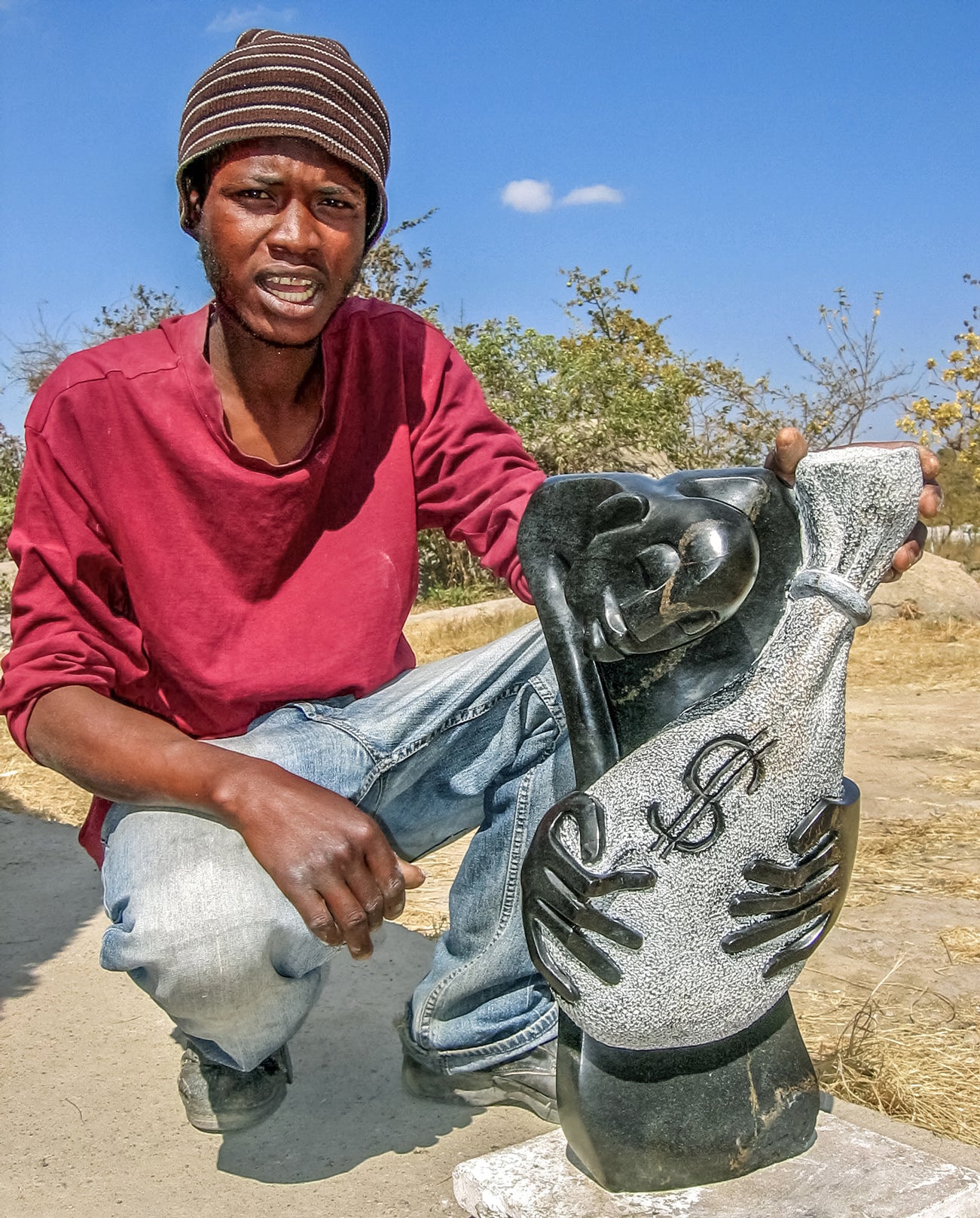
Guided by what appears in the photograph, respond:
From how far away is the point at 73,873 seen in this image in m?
3.61

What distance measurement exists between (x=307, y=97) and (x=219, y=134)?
16 centimetres

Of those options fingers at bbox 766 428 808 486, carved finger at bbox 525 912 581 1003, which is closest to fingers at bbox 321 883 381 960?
carved finger at bbox 525 912 581 1003

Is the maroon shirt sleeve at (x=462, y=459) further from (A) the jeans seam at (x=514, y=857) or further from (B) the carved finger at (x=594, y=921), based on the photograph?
(B) the carved finger at (x=594, y=921)

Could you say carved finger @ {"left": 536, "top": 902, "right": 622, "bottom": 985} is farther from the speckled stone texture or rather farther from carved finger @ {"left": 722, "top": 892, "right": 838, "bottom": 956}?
carved finger @ {"left": 722, "top": 892, "right": 838, "bottom": 956}

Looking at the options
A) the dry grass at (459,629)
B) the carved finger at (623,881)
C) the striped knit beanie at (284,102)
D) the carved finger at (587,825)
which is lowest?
the dry grass at (459,629)

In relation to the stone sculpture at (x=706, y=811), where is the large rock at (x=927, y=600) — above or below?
below

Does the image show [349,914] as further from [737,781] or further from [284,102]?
[284,102]

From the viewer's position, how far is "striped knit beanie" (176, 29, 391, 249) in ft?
6.31

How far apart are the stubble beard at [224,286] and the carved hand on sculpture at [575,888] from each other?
1.04 meters

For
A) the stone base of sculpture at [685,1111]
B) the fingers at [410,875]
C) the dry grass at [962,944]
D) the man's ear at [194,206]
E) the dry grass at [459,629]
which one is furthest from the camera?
the dry grass at [459,629]

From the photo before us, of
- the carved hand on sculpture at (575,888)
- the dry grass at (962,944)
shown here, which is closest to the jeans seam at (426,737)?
the carved hand on sculpture at (575,888)

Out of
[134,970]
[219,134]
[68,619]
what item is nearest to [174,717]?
[68,619]

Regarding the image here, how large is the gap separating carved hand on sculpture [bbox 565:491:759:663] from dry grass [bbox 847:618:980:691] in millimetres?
5101

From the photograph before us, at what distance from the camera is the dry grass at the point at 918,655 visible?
22.0ft
